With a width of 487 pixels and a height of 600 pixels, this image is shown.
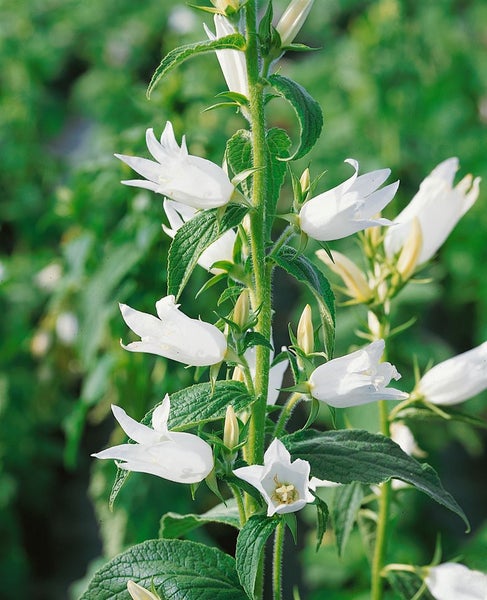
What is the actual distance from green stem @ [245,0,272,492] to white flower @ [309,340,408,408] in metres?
0.07

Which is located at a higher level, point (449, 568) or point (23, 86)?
point (23, 86)

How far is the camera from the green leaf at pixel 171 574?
3.32 ft

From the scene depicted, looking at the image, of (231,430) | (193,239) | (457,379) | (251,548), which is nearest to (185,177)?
(193,239)

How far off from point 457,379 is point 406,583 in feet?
0.99

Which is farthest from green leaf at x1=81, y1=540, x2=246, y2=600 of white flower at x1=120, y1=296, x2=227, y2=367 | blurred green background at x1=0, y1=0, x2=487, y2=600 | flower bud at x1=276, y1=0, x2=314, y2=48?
blurred green background at x1=0, y1=0, x2=487, y2=600

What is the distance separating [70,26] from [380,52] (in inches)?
109

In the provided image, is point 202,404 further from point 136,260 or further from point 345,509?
point 136,260

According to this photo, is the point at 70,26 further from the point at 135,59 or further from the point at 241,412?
the point at 241,412

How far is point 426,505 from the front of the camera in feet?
10.1

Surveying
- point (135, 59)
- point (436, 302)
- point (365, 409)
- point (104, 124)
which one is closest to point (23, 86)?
point (104, 124)

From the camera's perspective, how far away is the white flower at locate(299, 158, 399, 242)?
37.3 inches

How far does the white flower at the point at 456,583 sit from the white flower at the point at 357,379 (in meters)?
0.37

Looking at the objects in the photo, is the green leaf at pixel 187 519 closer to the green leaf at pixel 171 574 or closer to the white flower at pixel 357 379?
the green leaf at pixel 171 574

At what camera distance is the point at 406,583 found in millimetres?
1259
